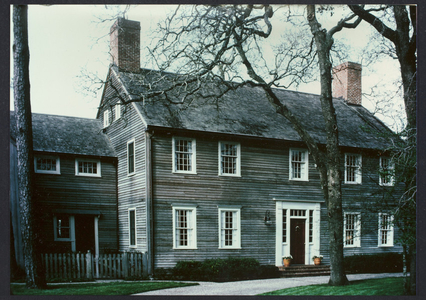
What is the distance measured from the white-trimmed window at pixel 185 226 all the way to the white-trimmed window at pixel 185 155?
124 cm

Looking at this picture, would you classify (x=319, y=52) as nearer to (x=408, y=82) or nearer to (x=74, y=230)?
(x=408, y=82)

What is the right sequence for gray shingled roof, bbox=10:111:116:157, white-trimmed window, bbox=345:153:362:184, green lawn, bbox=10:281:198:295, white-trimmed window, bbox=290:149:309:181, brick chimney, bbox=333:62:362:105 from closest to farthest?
1. green lawn, bbox=10:281:198:295
2. gray shingled roof, bbox=10:111:116:157
3. white-trimmed window, bbox=290:149:309:181
4. white-trimmed window, bbox=345:153:362:184
5. brick chimney, bbox=333:62:362:105

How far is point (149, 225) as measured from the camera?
15.2 m

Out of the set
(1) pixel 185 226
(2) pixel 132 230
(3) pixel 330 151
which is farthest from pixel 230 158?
(3) pixel 330 151

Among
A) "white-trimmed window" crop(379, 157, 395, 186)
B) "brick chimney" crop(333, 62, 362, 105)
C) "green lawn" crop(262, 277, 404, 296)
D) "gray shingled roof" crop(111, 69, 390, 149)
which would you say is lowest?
"green lawn" crop(262, 277, 404, 296)

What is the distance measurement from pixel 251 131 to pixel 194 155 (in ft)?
7.05

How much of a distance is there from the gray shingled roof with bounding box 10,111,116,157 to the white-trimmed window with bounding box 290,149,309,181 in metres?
6.27

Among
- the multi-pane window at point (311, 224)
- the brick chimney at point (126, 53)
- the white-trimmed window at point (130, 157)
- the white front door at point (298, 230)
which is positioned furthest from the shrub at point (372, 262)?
the brick chimney at point (126, 53)

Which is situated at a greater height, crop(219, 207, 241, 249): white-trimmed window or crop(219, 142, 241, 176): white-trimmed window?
crop(219, 142, 241, 176): white-trimmed window

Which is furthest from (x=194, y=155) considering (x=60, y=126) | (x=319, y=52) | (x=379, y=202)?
(x=379, y=202)

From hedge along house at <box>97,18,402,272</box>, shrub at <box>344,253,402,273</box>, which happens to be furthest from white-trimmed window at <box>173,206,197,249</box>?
shrub at <box>344,253,402,273</box>

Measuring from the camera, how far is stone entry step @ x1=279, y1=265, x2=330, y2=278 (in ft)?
53.1

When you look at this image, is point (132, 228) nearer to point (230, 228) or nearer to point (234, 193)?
point (230, 228)

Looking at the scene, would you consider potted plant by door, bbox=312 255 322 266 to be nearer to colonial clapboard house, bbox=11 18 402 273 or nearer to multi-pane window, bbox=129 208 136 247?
colonial clapboard house, bbox=11 18 402 273
